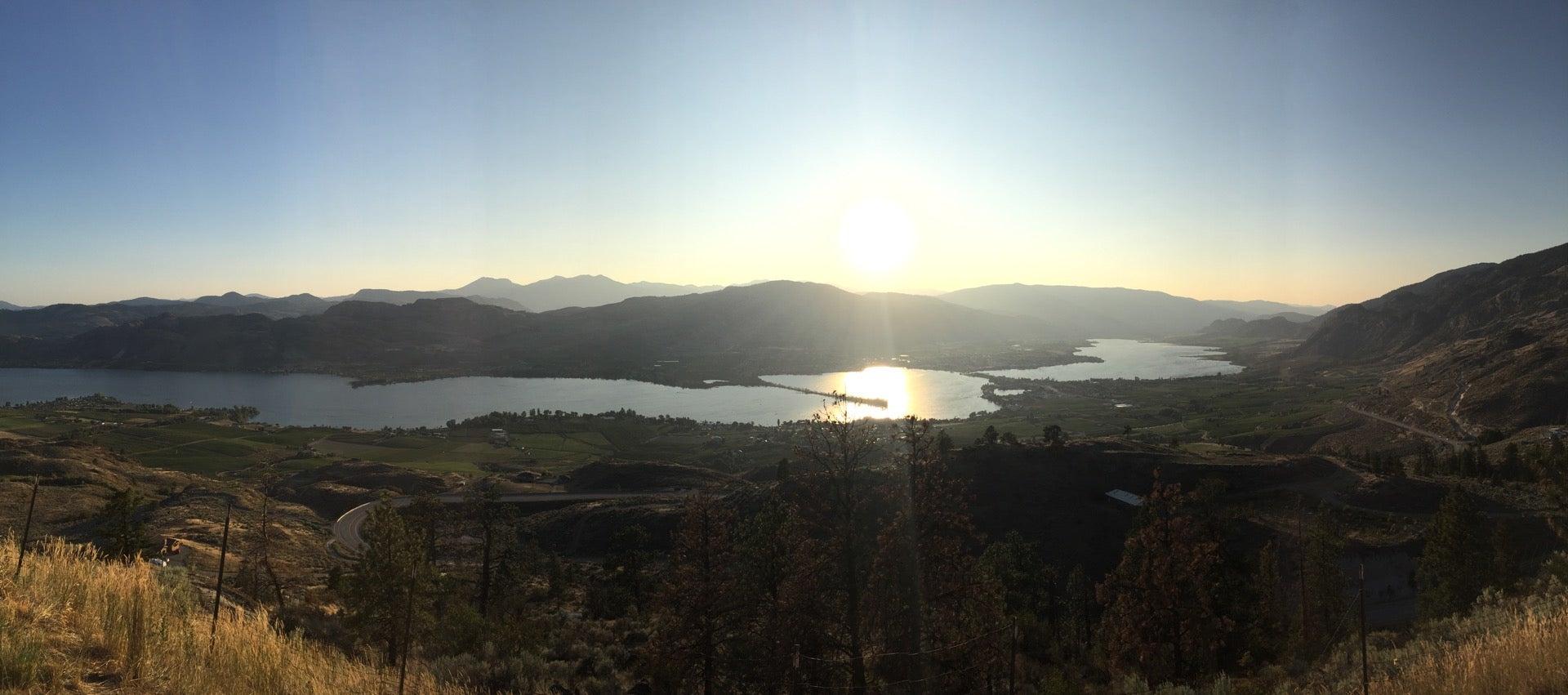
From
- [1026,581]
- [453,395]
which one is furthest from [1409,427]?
[453,395]

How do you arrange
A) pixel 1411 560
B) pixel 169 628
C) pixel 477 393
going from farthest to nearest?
pixel 477 393 < pixel 1411 560 < pixel 169 628

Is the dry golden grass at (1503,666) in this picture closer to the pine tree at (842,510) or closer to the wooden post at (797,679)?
the pine tree at (842,510)

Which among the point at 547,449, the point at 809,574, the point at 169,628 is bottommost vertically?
the point at 547,449

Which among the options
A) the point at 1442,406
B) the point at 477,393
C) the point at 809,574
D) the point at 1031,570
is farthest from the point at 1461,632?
the point at 477,393

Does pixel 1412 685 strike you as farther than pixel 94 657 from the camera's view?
Yes

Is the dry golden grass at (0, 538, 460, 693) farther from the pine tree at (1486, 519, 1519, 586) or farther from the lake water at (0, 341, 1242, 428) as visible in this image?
the lake water at (0, 341, 1242, 428)

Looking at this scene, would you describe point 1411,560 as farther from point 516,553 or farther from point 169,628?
point 169,628
